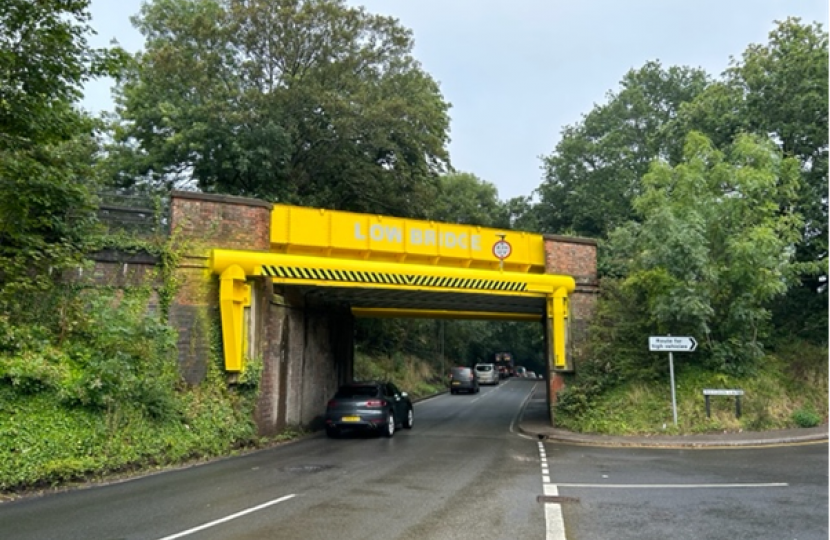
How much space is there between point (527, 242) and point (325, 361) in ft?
27.1

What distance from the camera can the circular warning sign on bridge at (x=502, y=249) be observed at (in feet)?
63.4

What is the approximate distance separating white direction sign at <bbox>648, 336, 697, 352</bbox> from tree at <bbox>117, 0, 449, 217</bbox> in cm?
1371

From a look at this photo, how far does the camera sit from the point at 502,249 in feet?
63.6

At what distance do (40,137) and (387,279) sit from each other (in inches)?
337

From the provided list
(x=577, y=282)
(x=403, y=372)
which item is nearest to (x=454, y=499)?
(x=577, y=282)

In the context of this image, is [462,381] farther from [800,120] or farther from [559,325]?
[800,120]

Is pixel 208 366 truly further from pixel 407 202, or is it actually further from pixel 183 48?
pixel 183 48

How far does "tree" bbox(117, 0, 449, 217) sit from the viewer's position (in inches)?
→ 984

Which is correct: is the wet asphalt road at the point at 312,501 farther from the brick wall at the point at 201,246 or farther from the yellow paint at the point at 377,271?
the yellow paint at the point at 377,271

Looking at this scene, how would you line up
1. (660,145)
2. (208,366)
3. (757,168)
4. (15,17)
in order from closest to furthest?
(15,17) → (208,366) → (757,168) → (660,145)

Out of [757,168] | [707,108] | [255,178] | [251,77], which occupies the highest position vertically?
[251,77]

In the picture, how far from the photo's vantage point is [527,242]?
20.2 metres

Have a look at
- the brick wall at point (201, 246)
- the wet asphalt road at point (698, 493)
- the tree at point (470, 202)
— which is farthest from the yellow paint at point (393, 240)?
the tree at point (470, 202)

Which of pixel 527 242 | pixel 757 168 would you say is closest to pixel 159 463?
pixel 527 242
